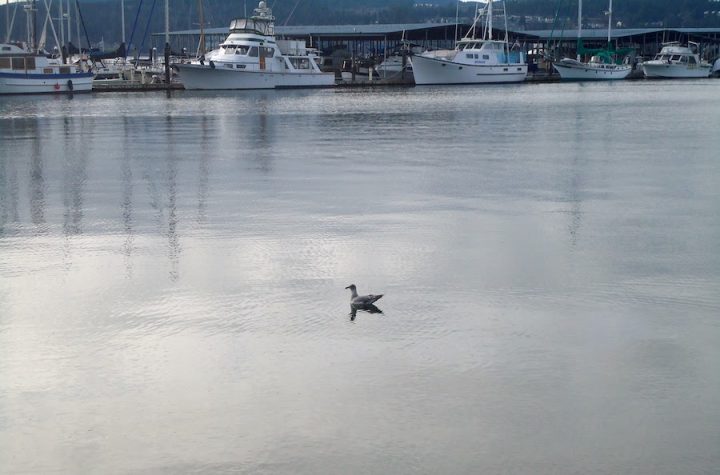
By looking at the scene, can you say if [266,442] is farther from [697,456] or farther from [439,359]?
[697,456]

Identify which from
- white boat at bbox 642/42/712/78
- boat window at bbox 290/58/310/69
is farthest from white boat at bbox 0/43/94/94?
white boat at bbox 642/42/712/78

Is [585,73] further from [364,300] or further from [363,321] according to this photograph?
[363,321]

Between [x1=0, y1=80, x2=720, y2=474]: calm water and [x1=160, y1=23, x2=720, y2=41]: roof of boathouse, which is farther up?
[x1=160, y1=23, x2=720, y2=41]: roof of boathouse

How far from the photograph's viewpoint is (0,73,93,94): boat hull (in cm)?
6394

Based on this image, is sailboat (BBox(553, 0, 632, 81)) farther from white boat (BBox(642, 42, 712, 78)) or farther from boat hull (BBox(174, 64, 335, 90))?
boat hull (BBox(174, 64, 335, 90))

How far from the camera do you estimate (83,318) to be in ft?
29.6

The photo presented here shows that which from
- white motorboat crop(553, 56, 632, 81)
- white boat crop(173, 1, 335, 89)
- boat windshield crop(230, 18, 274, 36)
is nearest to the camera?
white boat crop(173, 1, 335, 89)

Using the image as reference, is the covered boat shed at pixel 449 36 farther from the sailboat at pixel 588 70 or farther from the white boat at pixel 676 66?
the sailboat at pixel 588 70

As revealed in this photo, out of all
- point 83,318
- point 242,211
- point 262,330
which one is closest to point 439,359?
point 262,330

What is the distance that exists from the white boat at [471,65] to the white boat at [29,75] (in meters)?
28.9

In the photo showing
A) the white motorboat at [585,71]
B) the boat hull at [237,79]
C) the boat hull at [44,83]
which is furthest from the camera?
the white motorboat at [585,71]

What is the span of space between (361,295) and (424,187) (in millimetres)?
7283

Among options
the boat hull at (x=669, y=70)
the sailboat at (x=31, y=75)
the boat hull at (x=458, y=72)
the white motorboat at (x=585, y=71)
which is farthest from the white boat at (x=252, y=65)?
the boat hull at (x=669, y=70)

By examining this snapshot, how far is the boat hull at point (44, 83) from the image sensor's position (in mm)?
63938
